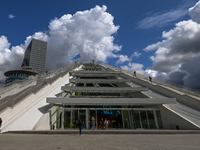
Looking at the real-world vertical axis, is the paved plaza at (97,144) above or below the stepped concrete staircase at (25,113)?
below

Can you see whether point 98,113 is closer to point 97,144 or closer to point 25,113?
point 25,113

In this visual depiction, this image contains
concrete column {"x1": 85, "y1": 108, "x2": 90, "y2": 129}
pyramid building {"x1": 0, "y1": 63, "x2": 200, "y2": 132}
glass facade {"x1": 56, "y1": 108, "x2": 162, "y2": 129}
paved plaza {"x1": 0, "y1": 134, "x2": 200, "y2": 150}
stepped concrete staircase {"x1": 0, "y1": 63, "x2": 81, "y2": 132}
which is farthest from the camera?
glass facade {"x1": 56, "y1": 108, "x2": 162, "y2": 129}

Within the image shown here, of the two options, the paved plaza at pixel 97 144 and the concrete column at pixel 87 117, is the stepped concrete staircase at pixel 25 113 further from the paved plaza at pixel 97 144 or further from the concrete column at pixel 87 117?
the paved plaza at pixel 97 144

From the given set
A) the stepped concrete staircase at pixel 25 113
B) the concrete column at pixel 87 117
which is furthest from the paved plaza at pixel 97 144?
the concrete column at pixel 87 117

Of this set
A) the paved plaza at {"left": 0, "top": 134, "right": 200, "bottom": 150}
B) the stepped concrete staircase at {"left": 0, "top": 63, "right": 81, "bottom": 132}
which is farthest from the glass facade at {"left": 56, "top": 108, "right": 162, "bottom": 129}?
the paved plaza at {"left": 0, "top": 134, "right": 200, "bottom": 150}

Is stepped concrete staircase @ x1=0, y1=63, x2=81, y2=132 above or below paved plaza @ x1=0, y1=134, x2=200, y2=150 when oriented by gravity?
above

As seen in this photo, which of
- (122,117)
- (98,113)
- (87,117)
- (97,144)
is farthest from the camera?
(98,113)

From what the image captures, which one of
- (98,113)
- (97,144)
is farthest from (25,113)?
(97,144)

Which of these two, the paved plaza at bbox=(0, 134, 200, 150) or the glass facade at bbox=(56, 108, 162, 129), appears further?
the glass facade at bbox=(56, 108, 162, 129)

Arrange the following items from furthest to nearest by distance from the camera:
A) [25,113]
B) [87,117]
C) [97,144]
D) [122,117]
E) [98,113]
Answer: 1. [98,113]
2. [122,117]
3. [87,117]
4. [25,113]
5. [97,144]

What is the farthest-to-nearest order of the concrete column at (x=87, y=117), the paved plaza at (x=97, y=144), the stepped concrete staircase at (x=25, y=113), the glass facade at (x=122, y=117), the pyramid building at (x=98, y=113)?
1. the glass facade at (x=122, y=117)
2. the concrete column at (x=87, y=117)
3. the pyramid building at (x=98, y=113)
4. the stepped concrete staircase at (x=25, y=113)
5. the paved plaza at (x=97, y=144)

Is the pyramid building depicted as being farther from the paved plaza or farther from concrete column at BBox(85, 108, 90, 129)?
the paved plaza

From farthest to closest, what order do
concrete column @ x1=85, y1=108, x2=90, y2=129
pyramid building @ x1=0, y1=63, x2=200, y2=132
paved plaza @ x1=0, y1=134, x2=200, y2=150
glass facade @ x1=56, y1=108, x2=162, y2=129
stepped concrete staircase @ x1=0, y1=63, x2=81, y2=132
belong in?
glass facade @ x1=56, y1=108, x2=162, y2=129, concrete column @ x1=85, y1=108, x2=90, y2=129, pyramid building @ x1=0, y1=63, x2=200, y2=132, stepped concrete staircase @ x1=0, y1=63, x2=81, y2=132, paved plaza @ x1=0, y1=134, x2=200, y2=150

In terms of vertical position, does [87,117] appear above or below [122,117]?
above
